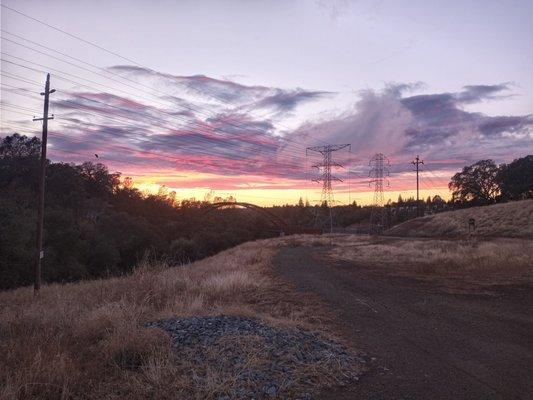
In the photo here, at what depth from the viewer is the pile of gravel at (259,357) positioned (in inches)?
243

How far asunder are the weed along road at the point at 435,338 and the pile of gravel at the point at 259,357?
47 centimetres

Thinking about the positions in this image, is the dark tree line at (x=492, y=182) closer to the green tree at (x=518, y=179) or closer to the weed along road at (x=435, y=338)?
the green tree at (x=518, y=179)

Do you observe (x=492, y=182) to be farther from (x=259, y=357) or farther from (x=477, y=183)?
(x=259, y=357)

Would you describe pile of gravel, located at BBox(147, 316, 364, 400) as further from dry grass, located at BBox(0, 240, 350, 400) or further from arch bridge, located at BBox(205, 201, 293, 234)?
arch bridge, located at BBox(205, 201, 293, 234)

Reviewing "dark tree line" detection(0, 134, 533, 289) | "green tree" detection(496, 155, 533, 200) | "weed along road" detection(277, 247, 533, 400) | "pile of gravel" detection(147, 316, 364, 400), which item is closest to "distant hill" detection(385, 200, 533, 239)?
"dark tree line" detection(0, 134, 533, 289)

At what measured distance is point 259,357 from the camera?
7016 millimetres

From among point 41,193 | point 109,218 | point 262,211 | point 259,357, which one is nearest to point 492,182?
point 262,211

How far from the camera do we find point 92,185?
93.8m

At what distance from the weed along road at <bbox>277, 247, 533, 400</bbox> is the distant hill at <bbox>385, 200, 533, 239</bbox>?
116 ft

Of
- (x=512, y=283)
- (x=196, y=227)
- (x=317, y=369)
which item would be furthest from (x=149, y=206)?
(x=317, y=369)

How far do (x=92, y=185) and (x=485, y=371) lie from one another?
9520 cm

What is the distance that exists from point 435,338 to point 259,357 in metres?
4.31

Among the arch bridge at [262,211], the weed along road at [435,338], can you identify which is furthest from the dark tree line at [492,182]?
the weed along road at [435,338]

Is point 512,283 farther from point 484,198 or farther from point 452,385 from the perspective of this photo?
point 484,198
